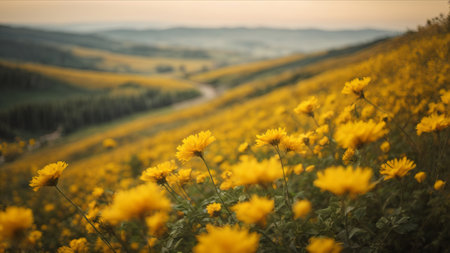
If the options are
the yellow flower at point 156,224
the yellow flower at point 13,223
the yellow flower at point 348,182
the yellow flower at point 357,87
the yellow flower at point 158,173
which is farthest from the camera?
the yellow flower at point 357,87

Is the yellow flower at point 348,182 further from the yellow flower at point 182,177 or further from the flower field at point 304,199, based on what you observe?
the yellow flower at point 182,177

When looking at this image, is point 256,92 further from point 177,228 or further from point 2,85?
point 2,85

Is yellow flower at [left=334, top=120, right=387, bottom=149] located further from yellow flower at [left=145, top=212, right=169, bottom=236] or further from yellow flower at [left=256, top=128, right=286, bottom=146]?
yellow flower at [left=145, top=212, right=169, bottom=236]

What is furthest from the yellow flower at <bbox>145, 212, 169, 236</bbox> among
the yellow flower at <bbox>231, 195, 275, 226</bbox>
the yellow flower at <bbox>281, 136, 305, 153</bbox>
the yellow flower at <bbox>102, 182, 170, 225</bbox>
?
the yellow flower at <bbox>281, 136, 305, 153</bbox>

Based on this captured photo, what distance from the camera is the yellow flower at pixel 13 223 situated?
1.46m

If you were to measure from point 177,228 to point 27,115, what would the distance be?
69274 mm

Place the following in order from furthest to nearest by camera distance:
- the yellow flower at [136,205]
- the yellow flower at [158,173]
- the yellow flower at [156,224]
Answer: the yellow flower at [158,173] < the yellow flower at [156,224] < the yellow flower at [136,205]

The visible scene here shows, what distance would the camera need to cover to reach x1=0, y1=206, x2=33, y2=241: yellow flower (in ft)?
4.80

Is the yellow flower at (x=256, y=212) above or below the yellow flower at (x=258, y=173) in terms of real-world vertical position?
below

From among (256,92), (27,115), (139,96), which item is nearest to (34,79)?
(27,115)

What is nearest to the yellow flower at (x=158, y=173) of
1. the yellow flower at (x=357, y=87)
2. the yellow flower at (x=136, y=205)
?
the yellow flower at (x=136, y=205)

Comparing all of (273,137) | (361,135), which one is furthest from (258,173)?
(361,135)

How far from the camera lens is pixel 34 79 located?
249 feet

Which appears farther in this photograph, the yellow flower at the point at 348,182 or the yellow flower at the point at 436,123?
the yellow flower at the point at 436,123
